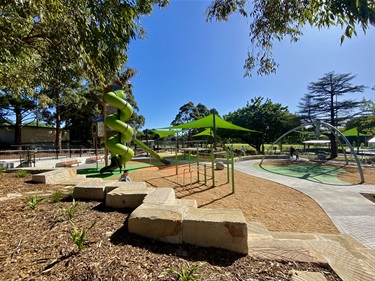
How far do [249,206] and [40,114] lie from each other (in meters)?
26.1

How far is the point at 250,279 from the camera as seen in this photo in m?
1.70

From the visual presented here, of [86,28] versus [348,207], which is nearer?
[86,28]

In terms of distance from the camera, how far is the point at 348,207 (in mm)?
5594

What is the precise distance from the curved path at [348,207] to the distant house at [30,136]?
79.2 feet

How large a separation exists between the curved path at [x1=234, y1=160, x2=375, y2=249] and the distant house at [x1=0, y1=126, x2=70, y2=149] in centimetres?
2413

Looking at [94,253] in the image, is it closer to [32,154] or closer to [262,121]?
[32,154]

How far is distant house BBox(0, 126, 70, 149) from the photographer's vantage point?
76.0 ft

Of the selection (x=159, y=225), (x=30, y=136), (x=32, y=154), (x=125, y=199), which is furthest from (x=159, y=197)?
(x=30, y=136)

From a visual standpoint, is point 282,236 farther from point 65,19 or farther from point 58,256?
point 65,19

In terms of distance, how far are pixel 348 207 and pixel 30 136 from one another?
31.1 meters

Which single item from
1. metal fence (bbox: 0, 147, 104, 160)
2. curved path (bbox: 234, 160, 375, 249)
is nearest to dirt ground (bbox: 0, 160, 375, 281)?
curved path (bbox: 234, 160, 375, 249)

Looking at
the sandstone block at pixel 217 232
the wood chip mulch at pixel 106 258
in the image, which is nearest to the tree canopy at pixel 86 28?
the wood chip mulch at pixel 106 258

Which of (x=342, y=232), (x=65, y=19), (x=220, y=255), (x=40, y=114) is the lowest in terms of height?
(x=342, y=232)

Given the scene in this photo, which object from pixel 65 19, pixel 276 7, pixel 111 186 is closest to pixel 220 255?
pixel 111 186
